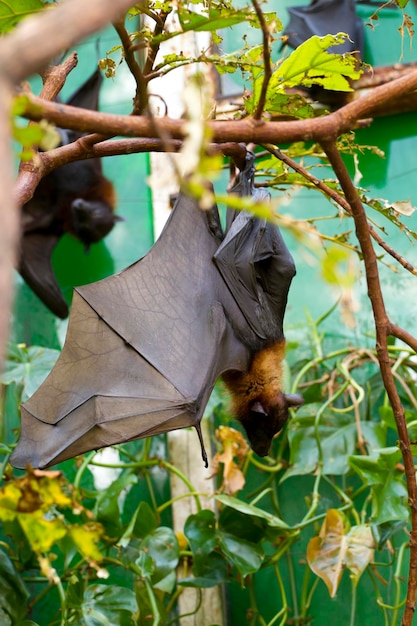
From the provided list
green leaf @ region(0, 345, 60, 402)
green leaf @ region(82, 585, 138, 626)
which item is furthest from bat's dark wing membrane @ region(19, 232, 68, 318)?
green leaf @ region(82, 585, 138, 626)

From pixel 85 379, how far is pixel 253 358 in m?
0.56

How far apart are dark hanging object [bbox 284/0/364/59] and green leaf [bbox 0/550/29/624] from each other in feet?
8.15

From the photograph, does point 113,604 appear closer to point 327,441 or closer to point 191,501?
point 191,501

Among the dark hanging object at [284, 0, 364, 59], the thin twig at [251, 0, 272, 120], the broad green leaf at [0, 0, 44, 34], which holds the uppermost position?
the dark hanging object at [284, 0, 364, 59]

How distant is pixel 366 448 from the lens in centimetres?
333

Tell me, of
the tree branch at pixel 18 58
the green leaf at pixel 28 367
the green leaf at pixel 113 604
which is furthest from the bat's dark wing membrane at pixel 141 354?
the tree branch at pixel 18 58

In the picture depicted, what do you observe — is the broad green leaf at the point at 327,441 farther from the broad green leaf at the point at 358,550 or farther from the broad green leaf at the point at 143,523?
the broad green leaf at the point at 143,523

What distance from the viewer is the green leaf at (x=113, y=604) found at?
106 inches

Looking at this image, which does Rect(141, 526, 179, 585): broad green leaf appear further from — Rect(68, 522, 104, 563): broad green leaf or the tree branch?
the tree branch

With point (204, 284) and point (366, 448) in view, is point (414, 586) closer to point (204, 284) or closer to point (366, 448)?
point (204, 284)

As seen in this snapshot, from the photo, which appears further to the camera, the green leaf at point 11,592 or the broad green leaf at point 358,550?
the broad green leaf at point 358,550

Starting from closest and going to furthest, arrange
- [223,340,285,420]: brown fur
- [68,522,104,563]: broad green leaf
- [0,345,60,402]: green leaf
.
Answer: [68,522,104,563]: broad green leaf, [223,340,285,420]: brown fur, [0,345,60,402]: green leaf

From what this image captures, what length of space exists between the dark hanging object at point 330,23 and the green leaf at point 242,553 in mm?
2154

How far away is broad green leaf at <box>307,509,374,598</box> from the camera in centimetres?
285
